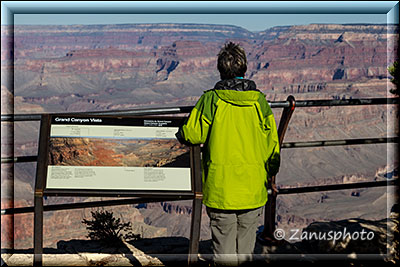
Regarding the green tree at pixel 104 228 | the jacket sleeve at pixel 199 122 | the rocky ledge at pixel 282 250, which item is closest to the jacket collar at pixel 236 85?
the jacket sleeve at pixel 199 122

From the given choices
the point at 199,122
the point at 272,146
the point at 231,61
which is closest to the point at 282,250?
the point at 272,146

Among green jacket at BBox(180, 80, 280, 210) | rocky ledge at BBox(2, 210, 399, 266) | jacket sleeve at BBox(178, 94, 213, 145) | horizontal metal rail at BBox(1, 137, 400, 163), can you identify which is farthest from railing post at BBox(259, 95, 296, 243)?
jacket sleeve at BBox(178, 94, 213, 145)

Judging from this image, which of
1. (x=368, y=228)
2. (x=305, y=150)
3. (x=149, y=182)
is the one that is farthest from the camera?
(x=305, y=150)

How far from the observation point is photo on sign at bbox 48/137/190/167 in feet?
11.3

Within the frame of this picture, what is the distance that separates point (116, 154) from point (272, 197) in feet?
4.66

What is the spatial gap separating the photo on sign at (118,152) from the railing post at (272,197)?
101 centimetres

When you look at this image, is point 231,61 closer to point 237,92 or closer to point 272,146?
point 237,92

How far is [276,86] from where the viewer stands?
187m

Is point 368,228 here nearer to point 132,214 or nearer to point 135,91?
point 132,214

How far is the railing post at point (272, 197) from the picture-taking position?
4184mm

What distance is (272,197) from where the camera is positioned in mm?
4262

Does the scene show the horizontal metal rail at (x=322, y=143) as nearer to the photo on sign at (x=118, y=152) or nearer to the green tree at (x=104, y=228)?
the photo on sign at (x=118, y=152)

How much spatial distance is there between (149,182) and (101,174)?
313 millimetres

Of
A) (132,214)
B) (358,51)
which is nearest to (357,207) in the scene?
(132,214)
